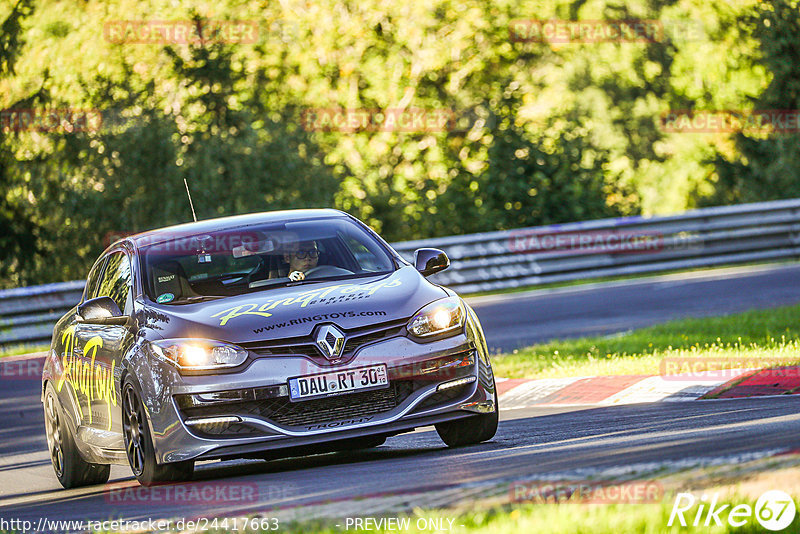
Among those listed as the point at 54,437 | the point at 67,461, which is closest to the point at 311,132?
the point at 54,437

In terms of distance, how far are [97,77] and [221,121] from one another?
2.69 meters

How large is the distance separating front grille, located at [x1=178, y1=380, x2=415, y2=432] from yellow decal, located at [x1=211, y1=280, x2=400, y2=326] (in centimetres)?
49

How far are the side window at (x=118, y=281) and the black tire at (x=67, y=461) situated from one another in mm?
845

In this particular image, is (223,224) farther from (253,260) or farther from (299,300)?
(299,300)

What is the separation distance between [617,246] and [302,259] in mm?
15648

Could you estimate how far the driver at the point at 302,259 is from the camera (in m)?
8.81

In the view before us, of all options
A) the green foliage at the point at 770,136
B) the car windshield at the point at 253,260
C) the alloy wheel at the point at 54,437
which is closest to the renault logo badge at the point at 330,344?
the car windshield at the point at 253,260

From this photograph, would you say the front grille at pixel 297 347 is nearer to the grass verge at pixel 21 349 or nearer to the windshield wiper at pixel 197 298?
the windshield wiper at pixel 197 298

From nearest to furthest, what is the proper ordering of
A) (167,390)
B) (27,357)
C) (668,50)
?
(167,390)
(27,357)
(668,50)

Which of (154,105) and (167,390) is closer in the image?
(167,390)

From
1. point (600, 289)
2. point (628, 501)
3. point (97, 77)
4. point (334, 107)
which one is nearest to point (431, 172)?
point (334, 107)

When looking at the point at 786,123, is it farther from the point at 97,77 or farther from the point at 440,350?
the point at 440,350

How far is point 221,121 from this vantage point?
28219 mm

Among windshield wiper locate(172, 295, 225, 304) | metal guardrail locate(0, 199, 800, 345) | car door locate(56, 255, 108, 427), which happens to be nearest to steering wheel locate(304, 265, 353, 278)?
windshield wiper locate(172, 295, 225, 304)
